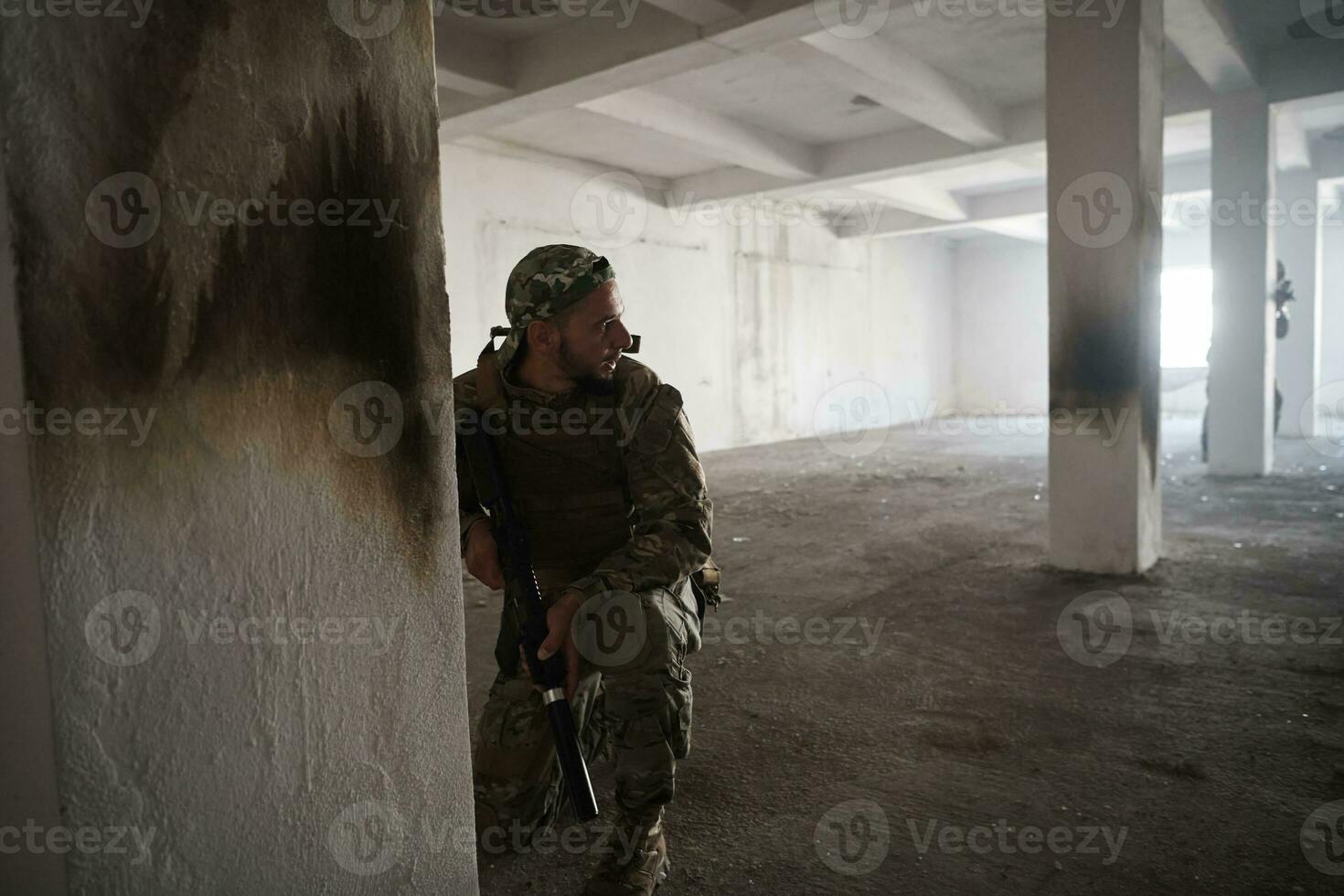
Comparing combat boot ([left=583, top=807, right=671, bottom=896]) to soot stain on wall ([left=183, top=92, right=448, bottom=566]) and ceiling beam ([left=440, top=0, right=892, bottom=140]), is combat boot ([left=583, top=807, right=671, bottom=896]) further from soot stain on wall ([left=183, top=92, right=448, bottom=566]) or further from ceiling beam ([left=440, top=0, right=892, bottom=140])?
ceiling beam ([left=440, top=0, right=892, bottom=140])

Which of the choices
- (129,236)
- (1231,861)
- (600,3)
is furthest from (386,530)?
(600,3)

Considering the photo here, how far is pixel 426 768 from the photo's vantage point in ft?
4.28

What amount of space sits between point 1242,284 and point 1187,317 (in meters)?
9.62

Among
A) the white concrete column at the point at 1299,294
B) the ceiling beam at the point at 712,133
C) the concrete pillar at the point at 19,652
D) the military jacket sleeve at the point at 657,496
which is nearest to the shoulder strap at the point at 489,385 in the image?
the military jacket sleeve at the point at 657,496

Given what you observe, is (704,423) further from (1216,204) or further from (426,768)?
(426,768)

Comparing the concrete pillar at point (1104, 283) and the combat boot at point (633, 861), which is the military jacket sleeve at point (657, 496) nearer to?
the combat boot at point (633, 861)

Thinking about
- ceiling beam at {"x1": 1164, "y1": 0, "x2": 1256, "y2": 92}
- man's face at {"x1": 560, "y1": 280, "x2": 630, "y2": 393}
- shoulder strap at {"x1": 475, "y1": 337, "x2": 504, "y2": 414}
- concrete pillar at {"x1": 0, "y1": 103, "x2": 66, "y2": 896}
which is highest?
ceiling beam at {"x1": 1164, "y1": 0, "x2": 1256, "y2": 92}

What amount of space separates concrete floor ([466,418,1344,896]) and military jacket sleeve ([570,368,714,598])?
67 centimetres

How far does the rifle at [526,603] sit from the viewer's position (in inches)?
66.4

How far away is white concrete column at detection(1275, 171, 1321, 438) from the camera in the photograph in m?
9.14

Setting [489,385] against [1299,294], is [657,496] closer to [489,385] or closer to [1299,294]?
[489,385]

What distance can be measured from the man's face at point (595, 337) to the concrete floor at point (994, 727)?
111cm

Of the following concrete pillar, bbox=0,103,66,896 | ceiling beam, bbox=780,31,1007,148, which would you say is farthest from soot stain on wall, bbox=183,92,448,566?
ceiling beam, bbox=780,31,1007,148

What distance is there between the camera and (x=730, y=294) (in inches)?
444
